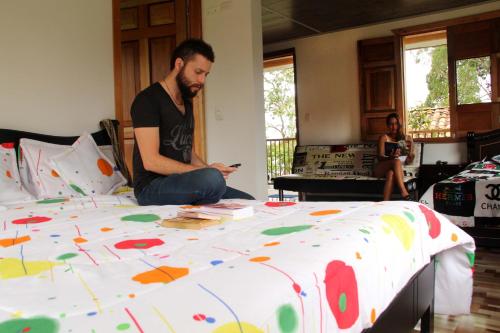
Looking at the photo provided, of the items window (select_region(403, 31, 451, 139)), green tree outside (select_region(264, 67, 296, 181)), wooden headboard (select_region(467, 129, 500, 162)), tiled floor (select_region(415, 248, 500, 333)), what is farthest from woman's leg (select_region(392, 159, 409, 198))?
green tree outside (select_region(264, 67, 296, 181))

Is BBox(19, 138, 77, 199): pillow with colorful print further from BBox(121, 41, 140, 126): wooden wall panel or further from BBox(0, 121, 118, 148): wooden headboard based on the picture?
BBox(121, 41, 140, 126): wooden wall panel

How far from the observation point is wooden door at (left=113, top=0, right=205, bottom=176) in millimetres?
3998

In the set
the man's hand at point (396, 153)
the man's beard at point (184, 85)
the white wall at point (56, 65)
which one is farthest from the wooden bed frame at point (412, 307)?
the man's hand at point (396, 153)

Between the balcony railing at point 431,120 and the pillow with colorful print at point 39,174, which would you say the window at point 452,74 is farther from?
the pillow with colorful print at point 39,174

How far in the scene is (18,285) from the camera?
88 cm

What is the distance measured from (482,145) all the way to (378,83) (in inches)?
65.9

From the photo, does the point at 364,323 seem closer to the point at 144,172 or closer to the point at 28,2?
the point at 144,172

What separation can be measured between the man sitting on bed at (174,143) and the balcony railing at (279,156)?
22.8ft

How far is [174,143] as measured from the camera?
7.43 feet

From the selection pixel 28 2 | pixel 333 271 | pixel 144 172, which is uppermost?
pixel 28 2

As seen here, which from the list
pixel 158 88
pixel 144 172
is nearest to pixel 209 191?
pixel 144 172

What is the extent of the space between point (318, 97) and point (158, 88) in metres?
4.97

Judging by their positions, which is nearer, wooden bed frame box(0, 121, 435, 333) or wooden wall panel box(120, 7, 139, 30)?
wooden bed frame box(0, 121, 435, 333)

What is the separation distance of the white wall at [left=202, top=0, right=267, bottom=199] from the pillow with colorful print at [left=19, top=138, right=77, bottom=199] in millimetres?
1716
